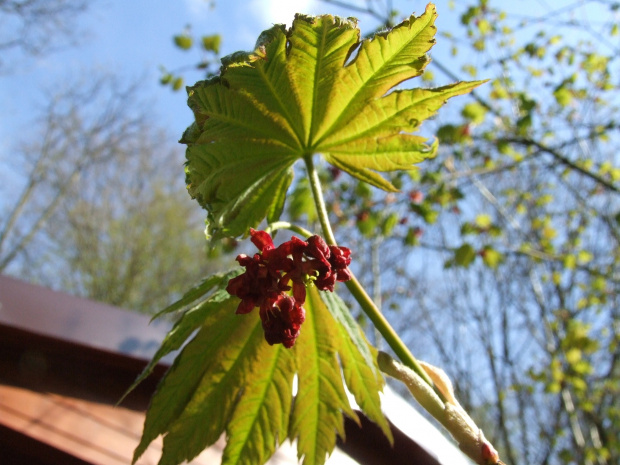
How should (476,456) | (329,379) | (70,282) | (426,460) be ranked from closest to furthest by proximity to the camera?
(476,456) < (329,379) < (426,460) < (70,282)

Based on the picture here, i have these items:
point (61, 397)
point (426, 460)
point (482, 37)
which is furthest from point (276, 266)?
point (482, 37)

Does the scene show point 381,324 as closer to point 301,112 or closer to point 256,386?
point 256,386

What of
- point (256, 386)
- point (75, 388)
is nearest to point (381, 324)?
point (256, 386)

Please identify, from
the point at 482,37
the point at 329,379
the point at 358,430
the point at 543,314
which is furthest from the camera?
the point at 543,314


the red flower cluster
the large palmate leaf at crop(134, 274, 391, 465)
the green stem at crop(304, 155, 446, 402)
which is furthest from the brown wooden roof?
the red flower cluster

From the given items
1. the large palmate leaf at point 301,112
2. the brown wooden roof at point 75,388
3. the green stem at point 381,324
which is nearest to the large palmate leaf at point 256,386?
the green stem at point 381,324

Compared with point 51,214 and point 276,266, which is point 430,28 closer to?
point 276,266
